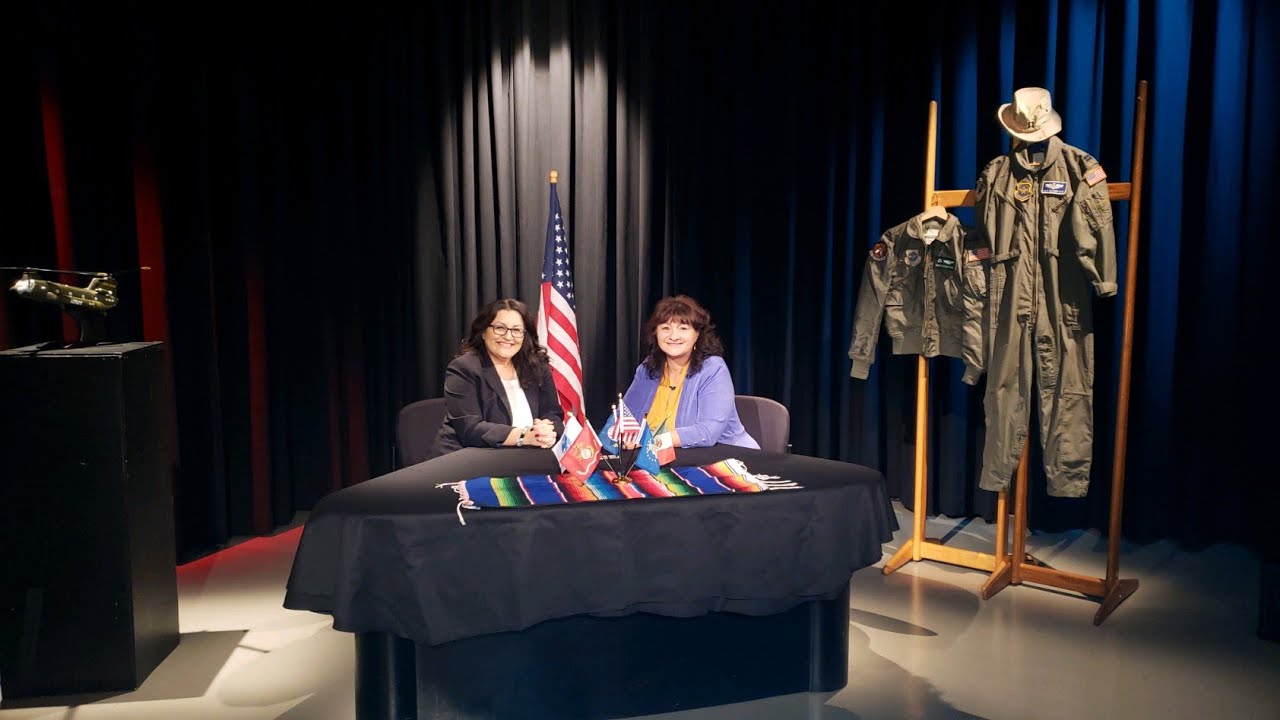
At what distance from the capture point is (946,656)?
300 cm

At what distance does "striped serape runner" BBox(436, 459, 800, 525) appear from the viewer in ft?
7.66

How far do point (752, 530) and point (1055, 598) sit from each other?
1.87 metres

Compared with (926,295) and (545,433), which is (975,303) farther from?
(545,433)

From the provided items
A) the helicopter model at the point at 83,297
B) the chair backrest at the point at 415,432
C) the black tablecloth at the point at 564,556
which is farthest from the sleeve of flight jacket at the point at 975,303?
the helicopter model at the point at 83,297

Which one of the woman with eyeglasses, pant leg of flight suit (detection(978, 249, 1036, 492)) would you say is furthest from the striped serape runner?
pant leg of flight suit (detection(978, 249, 1036, 492))

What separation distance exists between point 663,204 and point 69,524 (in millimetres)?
3240

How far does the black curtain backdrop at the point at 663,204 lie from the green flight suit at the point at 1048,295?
984 mm

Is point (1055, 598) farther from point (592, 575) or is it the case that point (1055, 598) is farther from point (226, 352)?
point (226, 352)

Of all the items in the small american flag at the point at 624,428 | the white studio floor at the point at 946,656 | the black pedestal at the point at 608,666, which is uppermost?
the small american flag at the point at 624,428

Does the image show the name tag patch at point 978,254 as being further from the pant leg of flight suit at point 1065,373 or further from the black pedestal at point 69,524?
the black pedestal at point 69,524

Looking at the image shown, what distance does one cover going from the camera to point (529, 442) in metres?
3.22

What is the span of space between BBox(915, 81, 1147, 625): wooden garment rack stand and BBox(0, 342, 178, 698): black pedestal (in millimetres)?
3082

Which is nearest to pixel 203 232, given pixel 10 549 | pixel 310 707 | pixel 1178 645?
pixel 10 549

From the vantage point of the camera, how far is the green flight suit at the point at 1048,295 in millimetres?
3375
